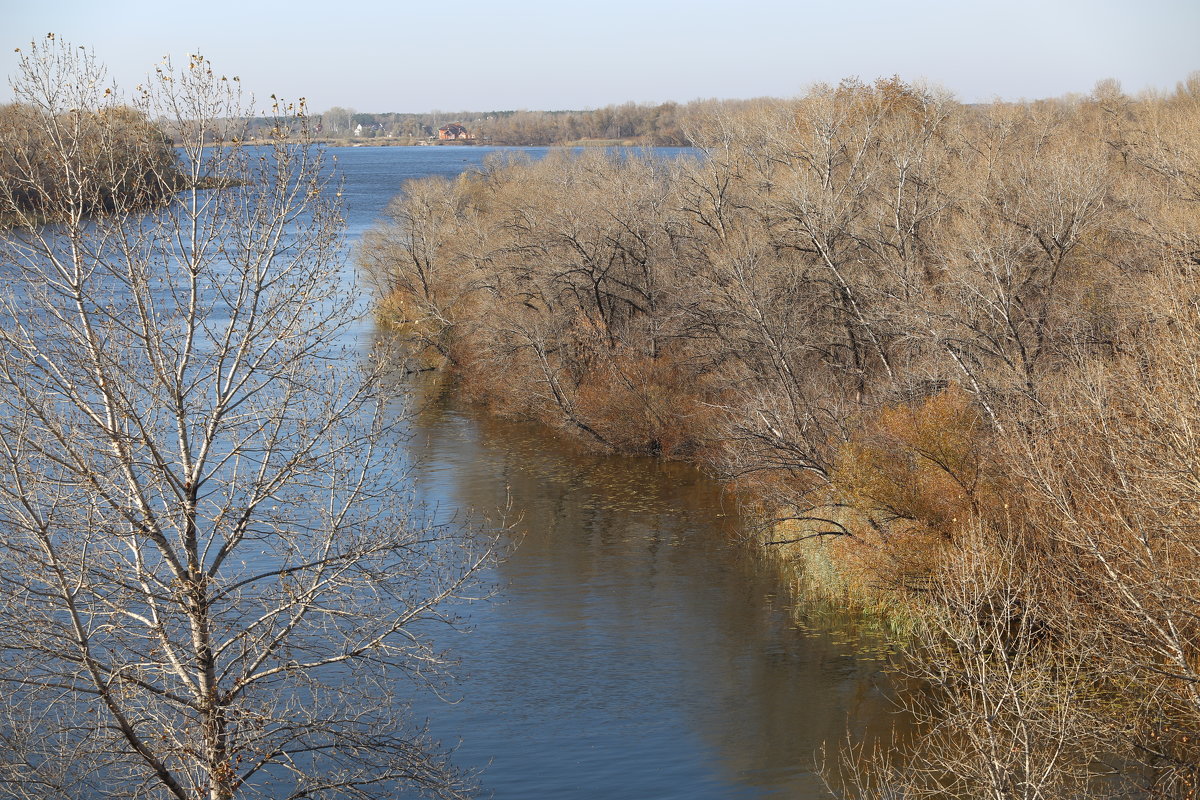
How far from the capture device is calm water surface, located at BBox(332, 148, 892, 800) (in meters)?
18.4

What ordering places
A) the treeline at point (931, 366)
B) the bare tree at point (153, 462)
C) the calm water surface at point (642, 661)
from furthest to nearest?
1. the calm water surface at point (642, 661)
2. the treeline at point (931, 366)
3. the bare tree at point (153, 462)

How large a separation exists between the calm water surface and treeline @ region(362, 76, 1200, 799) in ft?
4.22

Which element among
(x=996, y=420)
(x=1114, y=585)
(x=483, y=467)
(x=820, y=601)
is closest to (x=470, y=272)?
(x=483, y=467)

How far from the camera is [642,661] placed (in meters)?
22.1

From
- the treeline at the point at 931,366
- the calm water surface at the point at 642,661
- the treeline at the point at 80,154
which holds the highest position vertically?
the treeline at the point at 80,154

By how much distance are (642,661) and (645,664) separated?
14cm

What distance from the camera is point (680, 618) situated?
24.4 meters

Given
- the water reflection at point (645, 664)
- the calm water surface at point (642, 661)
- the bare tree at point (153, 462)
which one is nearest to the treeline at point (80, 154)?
the bare tree at point (153, 462)

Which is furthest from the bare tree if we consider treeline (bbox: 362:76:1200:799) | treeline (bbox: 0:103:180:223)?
treeline (bbox: 362:76:1200:799)

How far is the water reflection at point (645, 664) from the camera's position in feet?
60.3

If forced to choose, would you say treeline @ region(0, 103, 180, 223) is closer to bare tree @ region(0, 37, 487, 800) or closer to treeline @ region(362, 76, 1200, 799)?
bare tree @ region(0, 37, 487, 800)

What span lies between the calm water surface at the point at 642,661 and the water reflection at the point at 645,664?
38 millimetres

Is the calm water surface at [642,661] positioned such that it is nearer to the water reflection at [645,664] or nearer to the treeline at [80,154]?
the water reflection at [645,664]

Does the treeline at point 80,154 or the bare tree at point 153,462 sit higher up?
the treeline at point 80,154
